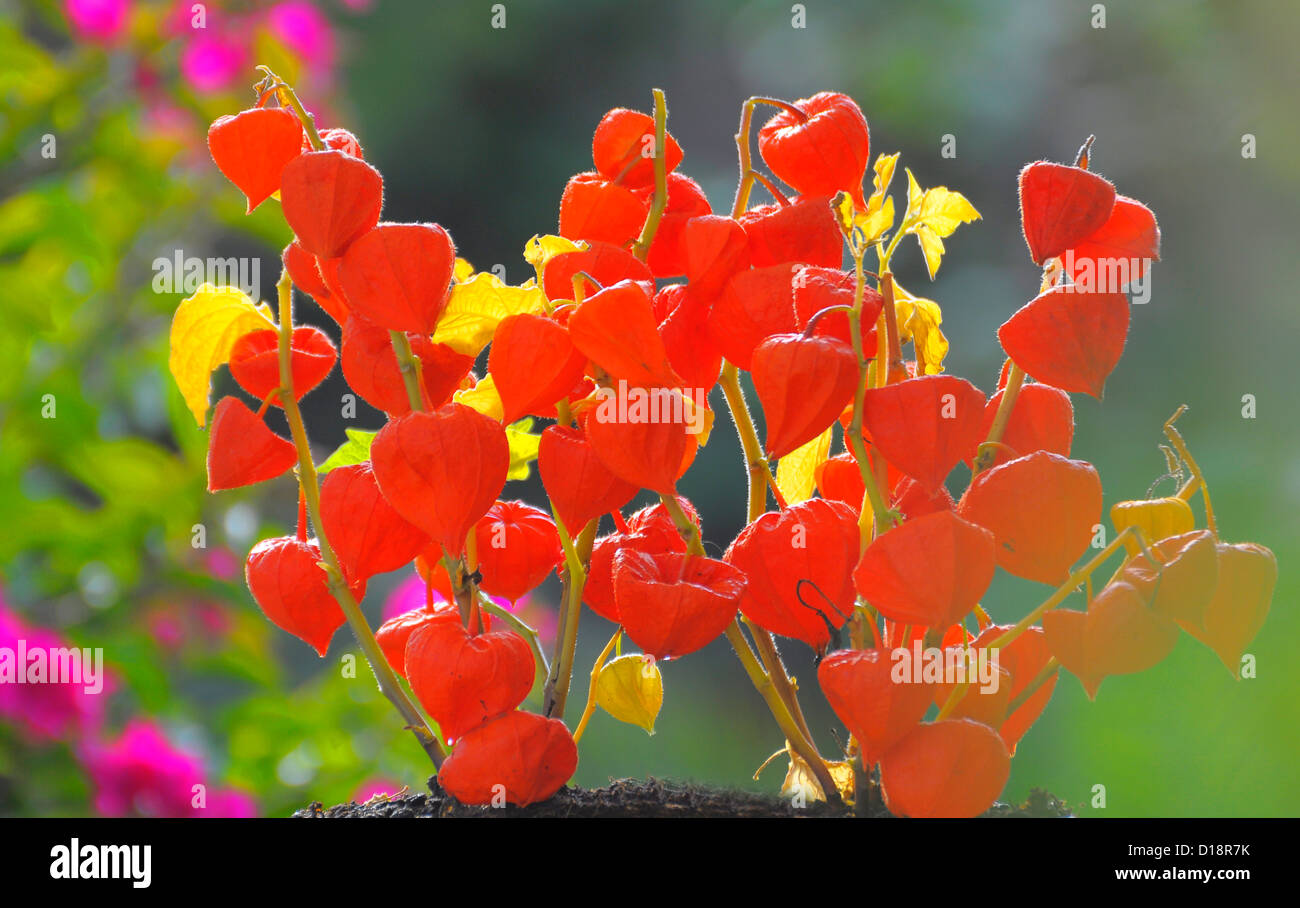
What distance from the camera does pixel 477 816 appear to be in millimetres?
288

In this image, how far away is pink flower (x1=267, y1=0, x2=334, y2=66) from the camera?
0.80 meters

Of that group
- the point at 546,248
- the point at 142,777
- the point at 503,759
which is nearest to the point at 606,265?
the point at 546,248

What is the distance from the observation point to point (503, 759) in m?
0.28

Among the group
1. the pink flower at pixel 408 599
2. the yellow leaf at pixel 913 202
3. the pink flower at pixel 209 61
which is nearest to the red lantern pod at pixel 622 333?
the yellow leaf at pixel 913 202

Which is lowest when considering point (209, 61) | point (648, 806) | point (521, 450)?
point (648, 806)

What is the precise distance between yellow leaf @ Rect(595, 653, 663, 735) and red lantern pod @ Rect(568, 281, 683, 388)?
10 centimetres

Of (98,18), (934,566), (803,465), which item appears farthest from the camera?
(98,18)

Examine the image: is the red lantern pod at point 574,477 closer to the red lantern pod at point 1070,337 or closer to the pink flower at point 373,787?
the red lantern pod at point 1070,337

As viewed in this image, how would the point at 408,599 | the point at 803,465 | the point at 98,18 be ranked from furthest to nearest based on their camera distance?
the point at 98,18, the point at 408,599, the point at 803,465

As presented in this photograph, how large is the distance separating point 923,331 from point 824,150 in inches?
2.4

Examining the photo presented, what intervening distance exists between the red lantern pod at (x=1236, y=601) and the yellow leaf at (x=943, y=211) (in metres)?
0.11

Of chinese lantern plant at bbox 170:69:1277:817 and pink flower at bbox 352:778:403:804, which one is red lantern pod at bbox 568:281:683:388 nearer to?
chinese lantern plant at bbox 170:69:1277:817

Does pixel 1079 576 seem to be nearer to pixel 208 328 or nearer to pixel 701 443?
pixel 701 443

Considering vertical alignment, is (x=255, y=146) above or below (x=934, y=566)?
above
